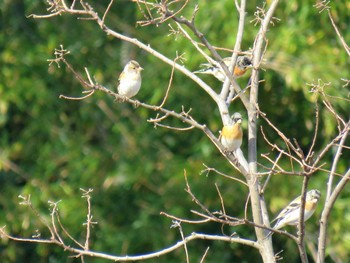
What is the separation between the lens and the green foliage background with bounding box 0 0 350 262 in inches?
314

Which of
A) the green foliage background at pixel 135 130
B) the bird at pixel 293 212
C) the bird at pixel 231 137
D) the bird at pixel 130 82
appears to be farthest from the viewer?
the green foliage background at pixel 135 130

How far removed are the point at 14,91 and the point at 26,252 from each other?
179 cm

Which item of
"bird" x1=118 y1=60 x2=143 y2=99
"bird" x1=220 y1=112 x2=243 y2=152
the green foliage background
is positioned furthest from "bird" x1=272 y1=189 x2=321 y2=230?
the green foliage background

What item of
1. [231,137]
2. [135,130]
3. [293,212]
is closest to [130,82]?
[231,137]

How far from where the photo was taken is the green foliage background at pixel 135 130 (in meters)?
7.98

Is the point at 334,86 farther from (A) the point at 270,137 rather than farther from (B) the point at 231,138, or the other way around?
(B) the point at 231,138

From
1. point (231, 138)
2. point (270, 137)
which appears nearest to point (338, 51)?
point (270, 137)

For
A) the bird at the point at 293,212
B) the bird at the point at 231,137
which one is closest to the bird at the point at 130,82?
the bird at the point at 231,137

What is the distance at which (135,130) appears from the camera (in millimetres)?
9086

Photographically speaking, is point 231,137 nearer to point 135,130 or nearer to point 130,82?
point 130,82

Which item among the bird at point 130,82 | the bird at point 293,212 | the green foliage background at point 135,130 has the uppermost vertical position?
the bird at point 130,82

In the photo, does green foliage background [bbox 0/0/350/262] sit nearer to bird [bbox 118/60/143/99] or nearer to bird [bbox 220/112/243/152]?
bird [bbox 118/60/143/99]

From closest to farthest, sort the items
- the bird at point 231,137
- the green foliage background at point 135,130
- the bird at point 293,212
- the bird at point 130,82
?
the bird at point 231,137, the bird at point 293,212, the bird at point 130,82, the green foliage background at point 135,130

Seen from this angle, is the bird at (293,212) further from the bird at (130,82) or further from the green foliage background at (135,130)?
the green foliage background at (135,130)
